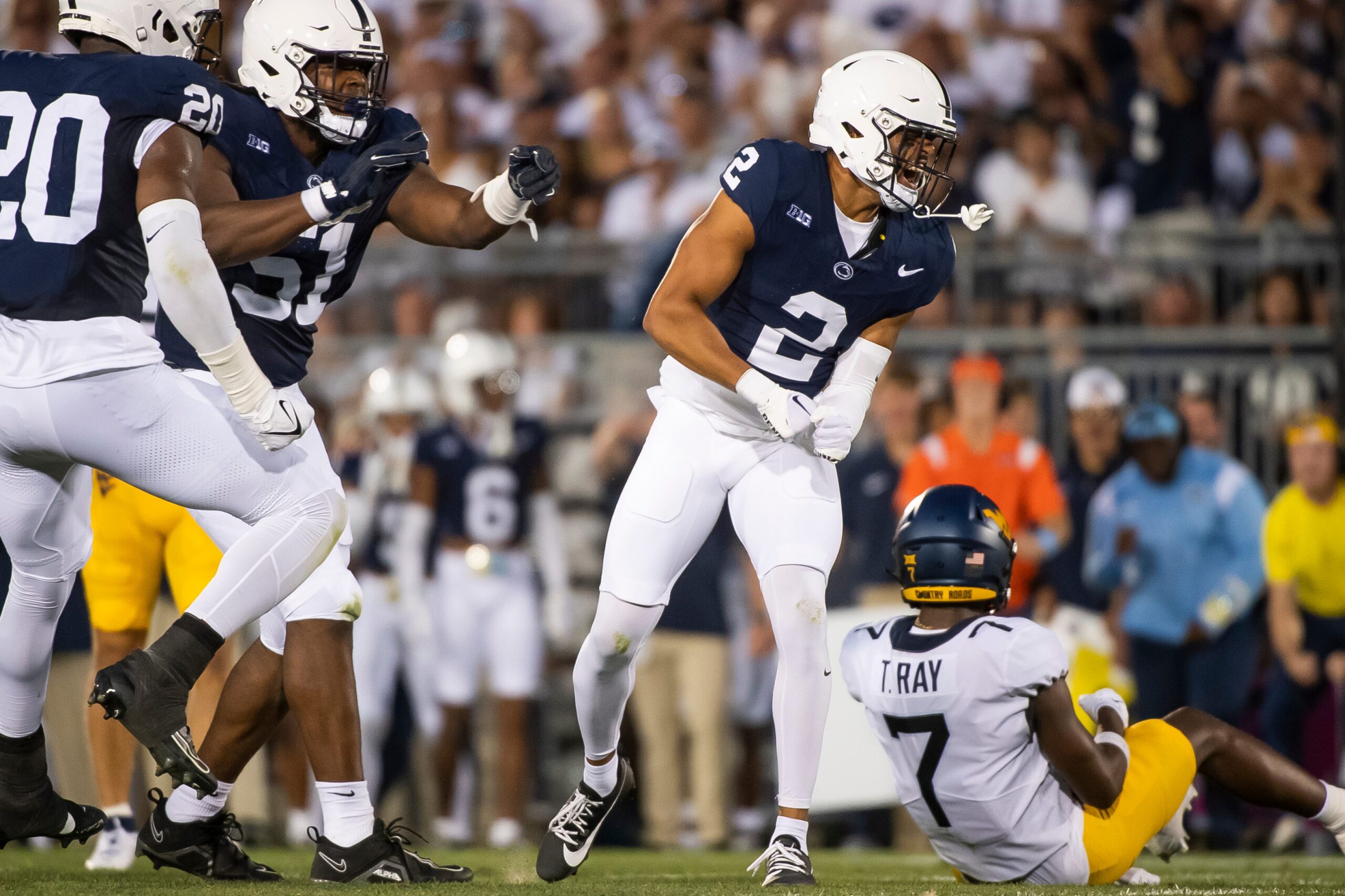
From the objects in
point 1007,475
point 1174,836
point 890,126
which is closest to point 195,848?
point 1174,836

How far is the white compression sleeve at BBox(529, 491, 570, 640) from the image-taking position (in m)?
7.93

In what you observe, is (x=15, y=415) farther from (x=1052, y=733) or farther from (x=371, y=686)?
(x=371, y=686)

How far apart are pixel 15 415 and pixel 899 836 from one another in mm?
4642

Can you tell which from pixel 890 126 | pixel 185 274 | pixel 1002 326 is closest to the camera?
pixel 185 274

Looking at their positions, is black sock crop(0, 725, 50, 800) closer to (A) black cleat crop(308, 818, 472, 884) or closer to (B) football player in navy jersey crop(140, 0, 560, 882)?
(B) football player in navy jersey crop(140, 0, 560, 882)

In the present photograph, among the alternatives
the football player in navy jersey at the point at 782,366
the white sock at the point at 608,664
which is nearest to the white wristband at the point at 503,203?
the football player in navy jersey at the point at 782,366

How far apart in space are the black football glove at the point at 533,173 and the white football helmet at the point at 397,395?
4.09 metres

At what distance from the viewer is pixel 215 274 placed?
12.8 ft

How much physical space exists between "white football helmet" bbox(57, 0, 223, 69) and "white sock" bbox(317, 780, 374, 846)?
6.10 feet

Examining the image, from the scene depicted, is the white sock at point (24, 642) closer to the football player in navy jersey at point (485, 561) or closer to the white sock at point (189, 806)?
the white sock at point (189, 806)

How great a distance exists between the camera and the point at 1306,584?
7.32 meters

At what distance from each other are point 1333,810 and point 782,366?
1.85 metres

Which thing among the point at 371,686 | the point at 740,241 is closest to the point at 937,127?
the point at 740,241

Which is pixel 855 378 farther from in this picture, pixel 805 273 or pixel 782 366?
pixel 805 273
